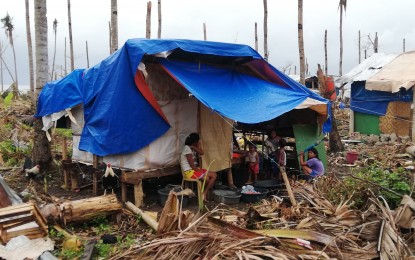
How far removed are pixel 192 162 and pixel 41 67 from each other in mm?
4147

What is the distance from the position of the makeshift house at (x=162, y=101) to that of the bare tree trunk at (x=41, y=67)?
1.72ft

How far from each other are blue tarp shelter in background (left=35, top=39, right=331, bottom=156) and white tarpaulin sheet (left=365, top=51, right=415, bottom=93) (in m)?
6.33

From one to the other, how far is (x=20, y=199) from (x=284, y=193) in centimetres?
436

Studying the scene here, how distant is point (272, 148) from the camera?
28.1 ft

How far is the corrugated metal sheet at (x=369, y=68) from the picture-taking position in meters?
15.1

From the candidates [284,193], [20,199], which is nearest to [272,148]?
[284,193]

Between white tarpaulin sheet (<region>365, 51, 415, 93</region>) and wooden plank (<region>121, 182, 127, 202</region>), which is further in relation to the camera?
white tarpaulin sheet (<region>365, 51, 415, 93</region>)

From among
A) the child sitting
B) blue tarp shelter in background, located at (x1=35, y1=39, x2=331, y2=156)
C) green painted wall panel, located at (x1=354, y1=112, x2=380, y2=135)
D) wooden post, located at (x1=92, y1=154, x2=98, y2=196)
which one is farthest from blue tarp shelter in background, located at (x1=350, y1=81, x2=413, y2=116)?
wooden post, located at (x1=92, y1=154, x2=98, y2=196)

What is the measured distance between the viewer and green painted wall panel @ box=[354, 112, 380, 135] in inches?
574

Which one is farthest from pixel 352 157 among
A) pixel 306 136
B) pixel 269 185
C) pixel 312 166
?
pixel 269 185

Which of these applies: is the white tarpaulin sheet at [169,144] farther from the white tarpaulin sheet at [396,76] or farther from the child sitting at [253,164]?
the white tarpaulin sheet at [396,76]

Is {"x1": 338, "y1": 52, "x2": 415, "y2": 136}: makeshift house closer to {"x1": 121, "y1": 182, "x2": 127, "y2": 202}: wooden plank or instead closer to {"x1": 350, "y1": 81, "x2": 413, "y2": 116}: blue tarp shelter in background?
{"x1": 350, "y1": 81, "x2": 413, "y2": 116}: blue tarp shelter in background

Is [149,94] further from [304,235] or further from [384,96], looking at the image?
[384,96]

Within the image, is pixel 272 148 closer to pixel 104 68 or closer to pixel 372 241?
pixel 104 68
